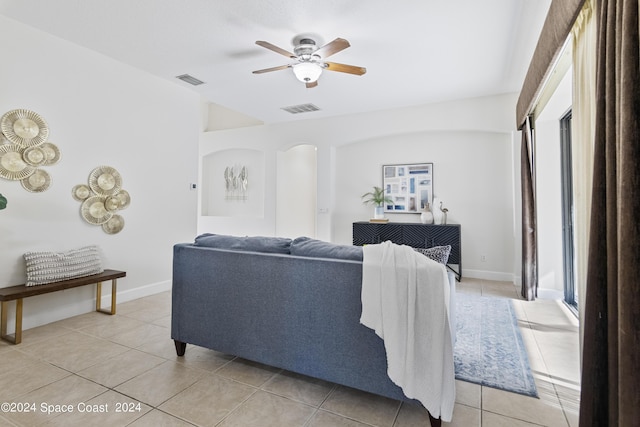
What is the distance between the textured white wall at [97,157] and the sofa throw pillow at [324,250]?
2760 millimetres

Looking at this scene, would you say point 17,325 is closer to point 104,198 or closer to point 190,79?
point 104,198

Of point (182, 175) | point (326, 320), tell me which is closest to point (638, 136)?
point (326, 320)

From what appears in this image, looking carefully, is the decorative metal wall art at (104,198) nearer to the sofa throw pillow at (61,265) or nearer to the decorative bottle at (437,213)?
the sofa throw pillow at (61,265)

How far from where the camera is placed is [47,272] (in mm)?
3004

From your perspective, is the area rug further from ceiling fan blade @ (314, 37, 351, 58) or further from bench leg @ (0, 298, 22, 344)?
bench leg @ (0, 298, 22, 344)

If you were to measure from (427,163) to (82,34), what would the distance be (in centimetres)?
493

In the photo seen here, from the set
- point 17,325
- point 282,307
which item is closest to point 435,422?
point 282,307

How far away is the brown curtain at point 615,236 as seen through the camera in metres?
1.05

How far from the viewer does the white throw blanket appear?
1.59 metres

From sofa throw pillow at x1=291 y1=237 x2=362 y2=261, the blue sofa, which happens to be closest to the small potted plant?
the blue sofa

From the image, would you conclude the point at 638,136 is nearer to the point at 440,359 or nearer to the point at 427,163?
the point at 440,359

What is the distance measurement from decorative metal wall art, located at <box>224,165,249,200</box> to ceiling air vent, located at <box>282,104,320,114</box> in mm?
2082

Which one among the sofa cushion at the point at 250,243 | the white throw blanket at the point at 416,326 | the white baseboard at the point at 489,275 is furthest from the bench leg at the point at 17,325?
the white baseboard at the point at 489,275

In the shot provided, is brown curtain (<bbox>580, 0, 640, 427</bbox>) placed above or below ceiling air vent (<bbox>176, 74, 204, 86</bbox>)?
below
